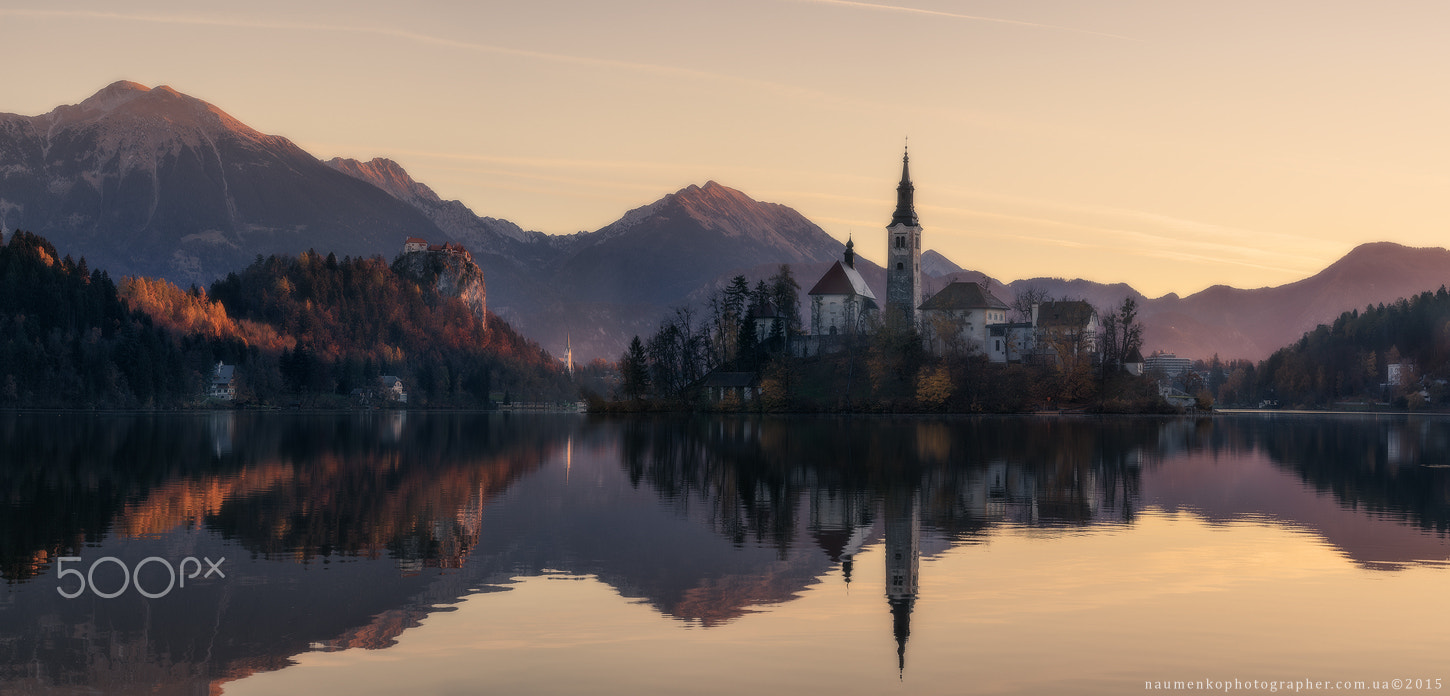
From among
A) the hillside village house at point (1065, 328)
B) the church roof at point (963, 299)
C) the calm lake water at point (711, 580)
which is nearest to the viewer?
the calm lake water at point (711, 580)

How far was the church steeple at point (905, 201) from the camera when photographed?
170000 millimetres

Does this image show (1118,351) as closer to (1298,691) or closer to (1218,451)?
(1218,451)

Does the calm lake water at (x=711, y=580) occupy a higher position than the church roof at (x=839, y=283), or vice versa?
the church roof at (x=839, y=283)

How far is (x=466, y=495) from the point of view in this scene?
142ft

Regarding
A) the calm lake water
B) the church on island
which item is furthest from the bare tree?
the calm lake water

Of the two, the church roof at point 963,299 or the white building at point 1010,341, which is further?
the church roof at point 963,299

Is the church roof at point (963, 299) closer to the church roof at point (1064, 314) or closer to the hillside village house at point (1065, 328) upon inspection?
the church roof at point (1064, 314)

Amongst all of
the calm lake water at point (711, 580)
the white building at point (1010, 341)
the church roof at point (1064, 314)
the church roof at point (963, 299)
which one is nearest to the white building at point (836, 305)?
the church roof at point (963, 299)

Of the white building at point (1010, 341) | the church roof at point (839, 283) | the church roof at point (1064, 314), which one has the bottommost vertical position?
the white building at point (1010, 341)

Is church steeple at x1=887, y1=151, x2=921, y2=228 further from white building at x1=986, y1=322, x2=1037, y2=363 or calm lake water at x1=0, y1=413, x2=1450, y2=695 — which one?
calm lake water at x1=0, y1=413, x2=1450, y2=695

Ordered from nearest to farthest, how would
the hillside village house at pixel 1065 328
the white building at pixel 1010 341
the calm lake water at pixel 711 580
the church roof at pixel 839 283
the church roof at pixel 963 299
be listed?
the calm lake water at pixel 711 580 < the hillside village house at pixel 1065 328 < the white building at pixel 1010 341 < the church roof at pixel 963 299 < the church roof at pixel 839 283

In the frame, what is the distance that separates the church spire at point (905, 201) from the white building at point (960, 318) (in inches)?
444

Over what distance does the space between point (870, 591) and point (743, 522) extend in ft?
37.6

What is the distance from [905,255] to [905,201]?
8447mm
